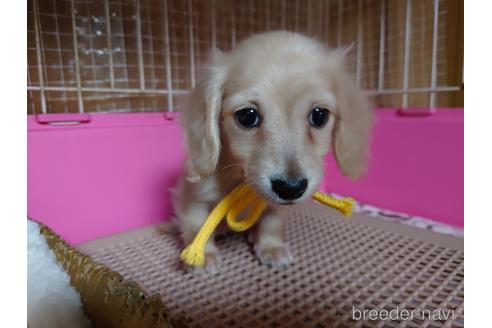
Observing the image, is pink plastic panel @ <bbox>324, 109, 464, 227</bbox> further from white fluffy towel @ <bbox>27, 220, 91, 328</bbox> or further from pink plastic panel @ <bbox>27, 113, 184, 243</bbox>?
white fluffy towel @ <bbox>27, 220, 91, 328</bbox>

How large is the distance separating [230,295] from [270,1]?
1453 millimetres

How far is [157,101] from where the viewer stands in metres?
1.70

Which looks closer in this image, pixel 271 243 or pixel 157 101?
pixel 271 243

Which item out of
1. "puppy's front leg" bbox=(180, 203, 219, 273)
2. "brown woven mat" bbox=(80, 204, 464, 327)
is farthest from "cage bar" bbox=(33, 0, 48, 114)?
"puppy's front leg" bbox=(180, 203, 219, 273)

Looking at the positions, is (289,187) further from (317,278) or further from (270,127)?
(317,278)

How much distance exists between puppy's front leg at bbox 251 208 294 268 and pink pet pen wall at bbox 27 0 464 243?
482mm

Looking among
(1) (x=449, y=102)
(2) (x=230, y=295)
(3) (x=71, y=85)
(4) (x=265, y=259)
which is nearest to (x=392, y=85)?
(1) (x=449, y=102)

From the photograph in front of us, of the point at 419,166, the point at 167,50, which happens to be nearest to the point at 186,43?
the point at 167,50

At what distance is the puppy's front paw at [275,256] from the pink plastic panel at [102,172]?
454 millimetres

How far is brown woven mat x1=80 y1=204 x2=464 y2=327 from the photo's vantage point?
78 cm

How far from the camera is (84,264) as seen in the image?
2.53 feet

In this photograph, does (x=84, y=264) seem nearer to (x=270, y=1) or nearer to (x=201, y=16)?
(x=201, y=16)

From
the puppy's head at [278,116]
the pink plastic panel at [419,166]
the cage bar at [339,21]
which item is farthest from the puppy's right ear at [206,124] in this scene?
the cage bar at [339,21]

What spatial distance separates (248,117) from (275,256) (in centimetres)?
42
